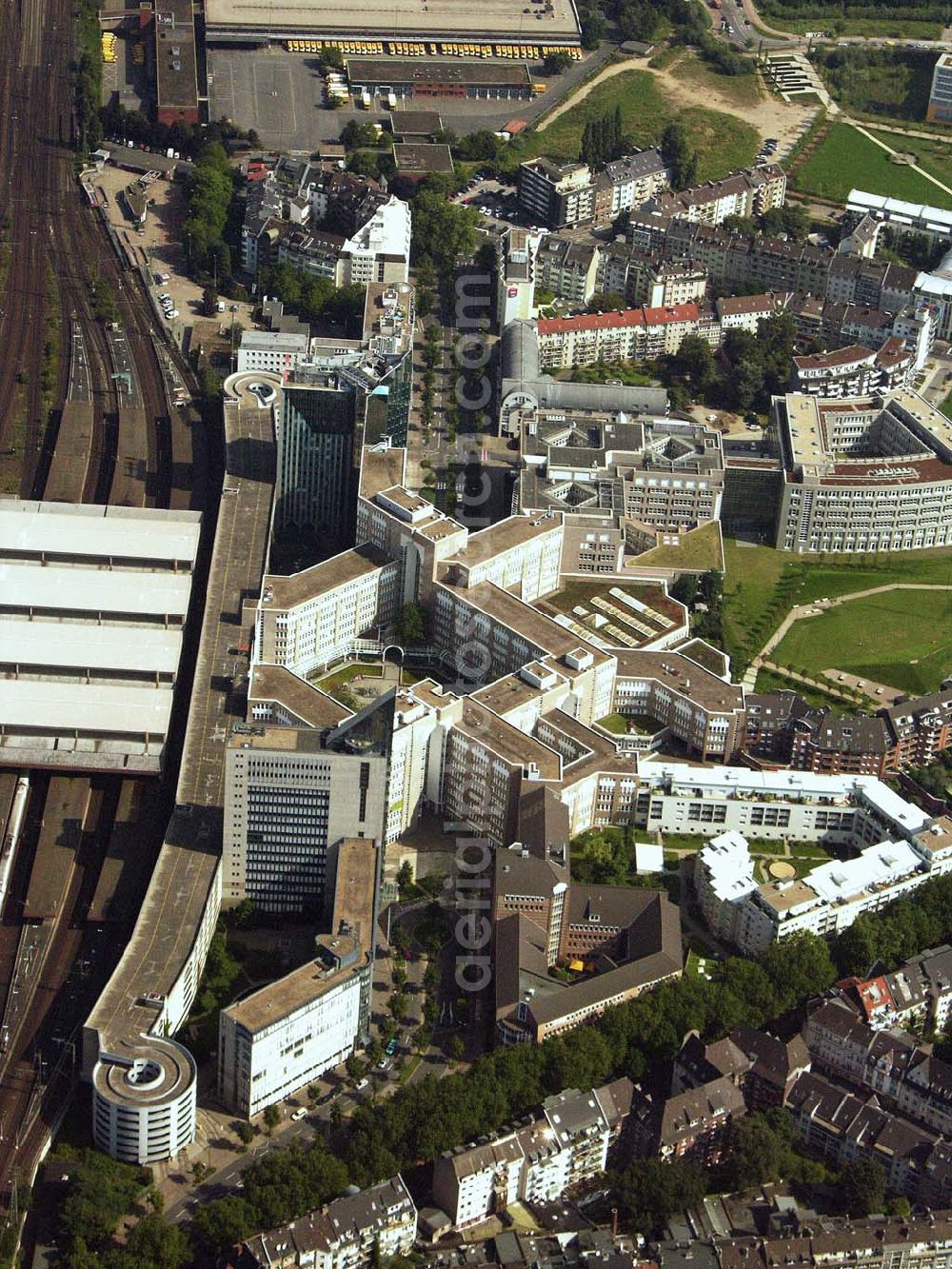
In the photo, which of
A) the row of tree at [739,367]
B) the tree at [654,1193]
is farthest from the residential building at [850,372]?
the tree at [654,1193]

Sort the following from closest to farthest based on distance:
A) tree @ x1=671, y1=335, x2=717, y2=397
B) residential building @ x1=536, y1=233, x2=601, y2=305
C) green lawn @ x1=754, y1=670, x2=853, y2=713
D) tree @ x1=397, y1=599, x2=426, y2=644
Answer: tree @ x1=397, y1=599, x2=426, y2=644
green lawn @ x1=754, y1=670, x2=853, y2=713
tree @ x1=671, y1=335, x2=717, y2=397
residential building @ x1=536, y1=233, x2=601, y2=305

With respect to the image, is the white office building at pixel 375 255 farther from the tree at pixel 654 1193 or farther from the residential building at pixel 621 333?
the tree at pixel 654 1193

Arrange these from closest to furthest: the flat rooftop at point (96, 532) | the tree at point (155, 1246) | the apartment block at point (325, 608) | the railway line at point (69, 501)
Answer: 1. the tree at point (155, 1246)
2. the railway line at point (69, 501)
3. the apartment block at point (325, 608)
4. the flat rooftop at point (96, 532)

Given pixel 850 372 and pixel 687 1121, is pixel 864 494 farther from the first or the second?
pixel 687 1121

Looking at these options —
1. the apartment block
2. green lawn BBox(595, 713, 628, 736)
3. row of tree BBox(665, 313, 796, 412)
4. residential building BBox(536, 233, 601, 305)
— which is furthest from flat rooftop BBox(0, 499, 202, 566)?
residential building BBox(536, 233, 601, 305)

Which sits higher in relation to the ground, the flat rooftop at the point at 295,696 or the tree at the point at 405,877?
the flat rooftop at the point at 295,696

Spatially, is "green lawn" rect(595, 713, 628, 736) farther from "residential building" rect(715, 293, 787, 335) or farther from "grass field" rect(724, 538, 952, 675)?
"residential building" rect(715, 293, 787, 335)

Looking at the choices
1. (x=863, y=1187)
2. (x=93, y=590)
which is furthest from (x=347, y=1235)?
(x=93, y=590)
